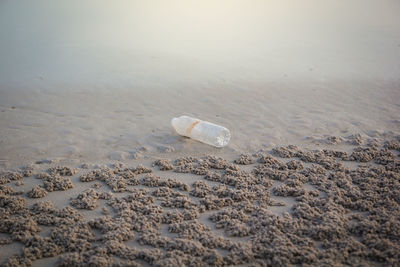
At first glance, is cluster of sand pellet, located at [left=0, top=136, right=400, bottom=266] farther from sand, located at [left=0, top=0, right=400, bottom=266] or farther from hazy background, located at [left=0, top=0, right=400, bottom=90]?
hazy background, located at [left=0, top=0, right=400, bottom=90]

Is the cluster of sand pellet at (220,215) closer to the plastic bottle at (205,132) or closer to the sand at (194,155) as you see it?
the sand at (194,155)

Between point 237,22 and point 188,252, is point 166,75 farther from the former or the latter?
point 237,22

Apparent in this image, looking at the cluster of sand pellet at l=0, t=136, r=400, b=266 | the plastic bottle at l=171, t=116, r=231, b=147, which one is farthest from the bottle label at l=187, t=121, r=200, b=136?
the cluster of sand pellet at l=0, t=136, r=400, b=266

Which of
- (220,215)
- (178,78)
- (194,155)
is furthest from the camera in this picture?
(178,78)

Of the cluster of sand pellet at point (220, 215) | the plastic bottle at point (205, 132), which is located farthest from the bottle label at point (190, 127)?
the cluster of sand pellet at point (220, 215)

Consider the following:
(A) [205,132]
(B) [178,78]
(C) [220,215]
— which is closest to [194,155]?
(A) [205,132]

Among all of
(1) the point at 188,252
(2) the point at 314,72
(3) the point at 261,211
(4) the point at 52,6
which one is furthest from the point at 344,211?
(4) the point at 52,6

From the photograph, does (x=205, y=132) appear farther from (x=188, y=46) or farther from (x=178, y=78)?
(x=188, y=46)
